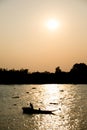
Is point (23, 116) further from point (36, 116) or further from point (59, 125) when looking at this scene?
point (59, 125)

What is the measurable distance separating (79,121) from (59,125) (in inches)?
219

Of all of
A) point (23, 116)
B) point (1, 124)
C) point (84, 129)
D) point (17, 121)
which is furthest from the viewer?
point (23, 116)

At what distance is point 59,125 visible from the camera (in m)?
66.7

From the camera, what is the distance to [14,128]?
6194 centimetres

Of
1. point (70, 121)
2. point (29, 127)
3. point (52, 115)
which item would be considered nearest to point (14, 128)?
point (29, 127)

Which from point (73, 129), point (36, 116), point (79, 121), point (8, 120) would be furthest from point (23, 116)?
point (73, 129)

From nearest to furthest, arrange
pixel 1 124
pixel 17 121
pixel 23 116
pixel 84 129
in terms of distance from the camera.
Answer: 1. pixel 84 129
2. pixel 1 124
3. pixel 17 121
4. pixel 23 116

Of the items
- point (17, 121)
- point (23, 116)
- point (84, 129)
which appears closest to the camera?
point (84, 129)

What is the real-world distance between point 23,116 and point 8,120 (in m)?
Answer: 8.11

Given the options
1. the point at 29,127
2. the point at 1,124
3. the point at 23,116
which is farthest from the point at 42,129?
the point at 23,116

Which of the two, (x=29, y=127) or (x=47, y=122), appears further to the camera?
(x=47, y=122)

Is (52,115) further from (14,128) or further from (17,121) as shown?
(14,128)

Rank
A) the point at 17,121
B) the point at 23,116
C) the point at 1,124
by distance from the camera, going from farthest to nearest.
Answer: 1. the point at 23,116
2. the point at 17,121
3. the point at 1,124

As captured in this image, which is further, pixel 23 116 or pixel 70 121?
pixel 23 116
